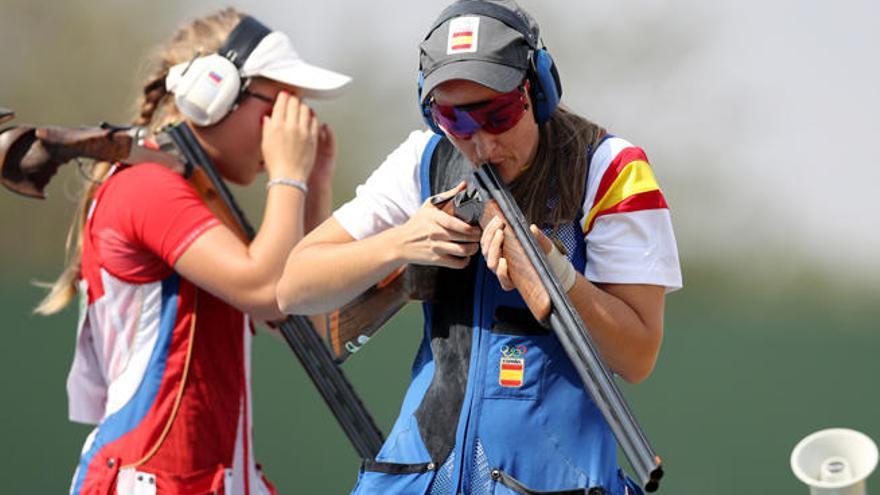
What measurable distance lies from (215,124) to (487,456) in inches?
55.9

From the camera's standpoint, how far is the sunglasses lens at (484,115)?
1855mm

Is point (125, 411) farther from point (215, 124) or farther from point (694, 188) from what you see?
point (694, 188)

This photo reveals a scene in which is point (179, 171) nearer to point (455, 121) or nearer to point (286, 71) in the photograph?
point (286, 71)

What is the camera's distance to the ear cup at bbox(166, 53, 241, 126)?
9.70 ft

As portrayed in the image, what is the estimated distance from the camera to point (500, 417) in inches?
75.0

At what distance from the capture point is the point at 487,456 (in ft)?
6.27

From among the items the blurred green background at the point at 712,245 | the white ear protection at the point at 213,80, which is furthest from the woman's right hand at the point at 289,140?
the blurred green background at the point at 712,245

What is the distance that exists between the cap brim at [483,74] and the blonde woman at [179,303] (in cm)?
103

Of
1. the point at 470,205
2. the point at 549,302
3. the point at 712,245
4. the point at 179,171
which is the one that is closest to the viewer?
the point at 549,302

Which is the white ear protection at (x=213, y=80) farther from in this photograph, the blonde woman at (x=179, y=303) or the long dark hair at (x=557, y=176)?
the long dark hair at (x=557, y=176)

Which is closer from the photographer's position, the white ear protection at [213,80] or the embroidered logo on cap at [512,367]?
the embroidered logo on cap at [512,367]

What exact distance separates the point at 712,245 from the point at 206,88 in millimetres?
2247

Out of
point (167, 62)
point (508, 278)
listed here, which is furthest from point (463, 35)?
point (167, 62)

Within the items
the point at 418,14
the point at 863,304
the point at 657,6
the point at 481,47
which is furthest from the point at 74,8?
the point at 481,47
